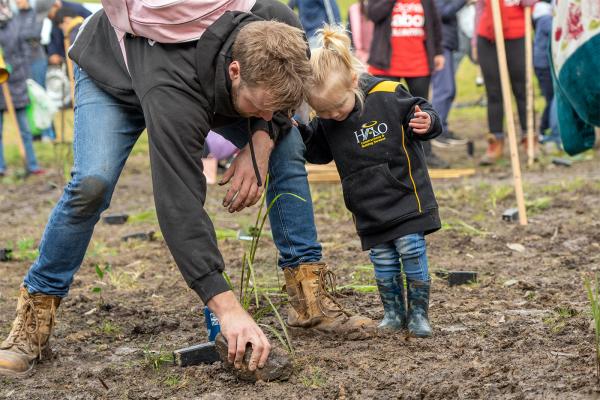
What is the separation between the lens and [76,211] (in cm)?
332

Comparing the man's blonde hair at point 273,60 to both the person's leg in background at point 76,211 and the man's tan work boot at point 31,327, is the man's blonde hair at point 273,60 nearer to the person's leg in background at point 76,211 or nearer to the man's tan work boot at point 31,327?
the person's leg in background at point 76,211

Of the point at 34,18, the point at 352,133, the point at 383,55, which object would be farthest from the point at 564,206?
the point at 34,18

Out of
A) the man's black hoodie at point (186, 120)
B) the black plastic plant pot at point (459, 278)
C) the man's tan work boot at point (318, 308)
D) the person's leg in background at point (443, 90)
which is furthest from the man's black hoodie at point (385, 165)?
the person's leg in background at point (443, 90)

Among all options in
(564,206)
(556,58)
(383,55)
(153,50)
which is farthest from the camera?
(383,55)

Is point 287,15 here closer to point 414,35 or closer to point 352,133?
point 352,133

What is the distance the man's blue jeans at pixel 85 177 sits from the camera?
3.28m

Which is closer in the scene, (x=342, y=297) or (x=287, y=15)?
(x=287, y=15)

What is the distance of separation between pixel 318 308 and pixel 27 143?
7.02m

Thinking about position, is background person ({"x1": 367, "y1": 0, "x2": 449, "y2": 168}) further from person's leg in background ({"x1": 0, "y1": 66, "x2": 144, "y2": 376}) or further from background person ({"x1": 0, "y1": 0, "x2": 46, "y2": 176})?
person's leg in background ({"x1": 0, "y1": 66, "x2": 144, "y2": 376})

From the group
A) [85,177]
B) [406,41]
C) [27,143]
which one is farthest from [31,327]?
[27,143]

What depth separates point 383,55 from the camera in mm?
7973

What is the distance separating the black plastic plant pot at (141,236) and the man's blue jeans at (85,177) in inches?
99.7

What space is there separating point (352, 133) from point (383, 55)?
15.0 ft

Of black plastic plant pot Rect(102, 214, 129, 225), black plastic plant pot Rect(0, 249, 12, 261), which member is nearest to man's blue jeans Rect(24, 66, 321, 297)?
black plastic plant pot Rect(0, 249, 12, 261)
